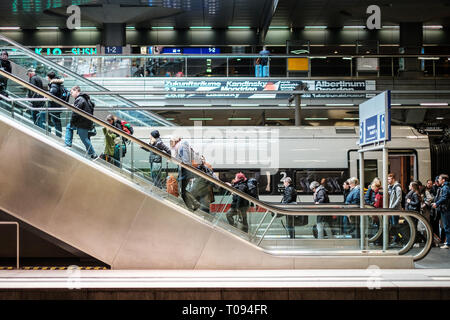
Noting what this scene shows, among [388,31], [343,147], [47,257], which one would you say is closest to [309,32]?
[388,31]

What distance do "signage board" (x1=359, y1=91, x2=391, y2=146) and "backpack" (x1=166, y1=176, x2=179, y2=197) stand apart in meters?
3.41

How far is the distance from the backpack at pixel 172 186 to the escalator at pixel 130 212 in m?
0.07

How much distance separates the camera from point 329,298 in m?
6.38

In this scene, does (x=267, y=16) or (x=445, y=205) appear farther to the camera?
(x=267, y=16)

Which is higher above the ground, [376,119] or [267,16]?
[267,16]

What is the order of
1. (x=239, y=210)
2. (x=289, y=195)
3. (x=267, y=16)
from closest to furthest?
(x=239, y=210)
(x=289, y=195)
(x=267, y=16)

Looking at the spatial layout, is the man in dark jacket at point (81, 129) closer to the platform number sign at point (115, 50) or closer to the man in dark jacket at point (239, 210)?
the man in dark jacket at point (239, 210)

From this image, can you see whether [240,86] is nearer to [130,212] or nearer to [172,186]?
[172,186]

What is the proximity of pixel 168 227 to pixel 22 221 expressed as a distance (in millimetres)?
2380

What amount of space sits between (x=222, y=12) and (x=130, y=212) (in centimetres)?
2075

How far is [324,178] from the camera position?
1479cm

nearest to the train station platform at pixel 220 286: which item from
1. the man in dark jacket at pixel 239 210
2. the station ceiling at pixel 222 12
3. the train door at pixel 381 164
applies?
the man in dark jacket at pixel 239 210

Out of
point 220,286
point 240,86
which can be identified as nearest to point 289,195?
point 220,286

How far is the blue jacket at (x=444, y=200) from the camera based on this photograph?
1052 cm
